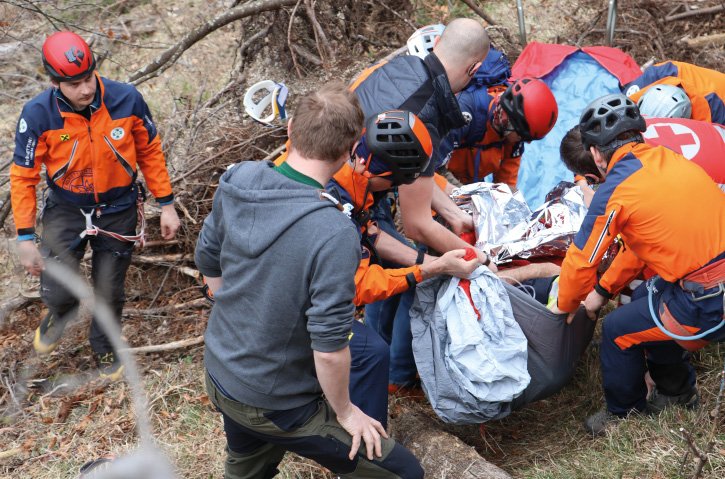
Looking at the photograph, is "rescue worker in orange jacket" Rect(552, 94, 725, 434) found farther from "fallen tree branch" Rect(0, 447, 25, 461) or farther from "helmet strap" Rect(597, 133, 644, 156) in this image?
"fallen tree branch" Rect(0, 447, 25, 461)

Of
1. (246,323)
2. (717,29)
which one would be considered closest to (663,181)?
(246,323)

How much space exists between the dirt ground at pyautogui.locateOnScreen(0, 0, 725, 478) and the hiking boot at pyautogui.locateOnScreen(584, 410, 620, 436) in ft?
0.39

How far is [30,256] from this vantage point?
4.18 metres

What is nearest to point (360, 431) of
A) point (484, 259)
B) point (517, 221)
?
point (484, 259)

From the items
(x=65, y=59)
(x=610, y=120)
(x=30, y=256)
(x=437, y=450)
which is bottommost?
(x=437, y=450)

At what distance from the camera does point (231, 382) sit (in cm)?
249

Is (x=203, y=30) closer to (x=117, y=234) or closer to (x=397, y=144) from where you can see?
(x=117, y=234)

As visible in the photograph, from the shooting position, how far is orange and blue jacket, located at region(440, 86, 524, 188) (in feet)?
15.0

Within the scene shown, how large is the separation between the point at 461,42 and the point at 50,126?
7.50ft

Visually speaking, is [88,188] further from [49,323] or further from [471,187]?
[471,187]

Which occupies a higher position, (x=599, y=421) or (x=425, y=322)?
(x=425, y=322)

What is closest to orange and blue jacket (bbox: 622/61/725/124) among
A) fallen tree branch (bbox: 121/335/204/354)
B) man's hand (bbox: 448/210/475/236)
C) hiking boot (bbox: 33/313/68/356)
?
man's hand (bbox: 448/210/475/236)

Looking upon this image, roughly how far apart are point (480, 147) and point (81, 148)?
246 cm

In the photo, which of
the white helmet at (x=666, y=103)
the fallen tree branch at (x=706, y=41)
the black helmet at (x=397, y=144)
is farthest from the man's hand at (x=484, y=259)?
the fallen tree branch at (x=706, y=41)
